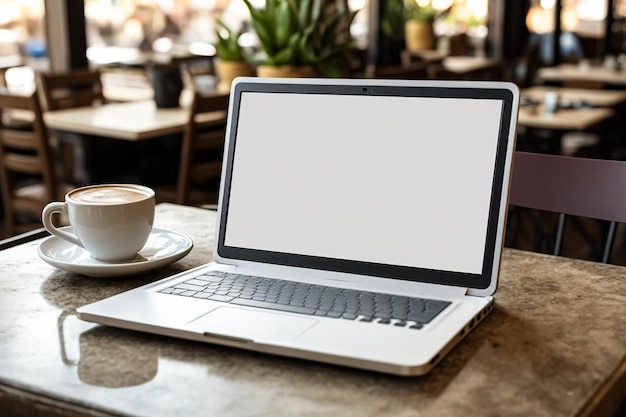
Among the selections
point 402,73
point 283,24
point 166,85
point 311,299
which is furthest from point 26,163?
point 311,299

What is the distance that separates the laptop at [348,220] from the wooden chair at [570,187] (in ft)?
1.59


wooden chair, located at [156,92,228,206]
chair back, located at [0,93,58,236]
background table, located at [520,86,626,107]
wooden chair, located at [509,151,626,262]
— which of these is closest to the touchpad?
wooden chair, located at [509,151,626,262]

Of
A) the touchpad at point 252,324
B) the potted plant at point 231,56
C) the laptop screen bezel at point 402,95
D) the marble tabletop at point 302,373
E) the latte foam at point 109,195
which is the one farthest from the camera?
the potted plant at point 231,56

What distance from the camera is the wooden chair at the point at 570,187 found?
150 centimetres

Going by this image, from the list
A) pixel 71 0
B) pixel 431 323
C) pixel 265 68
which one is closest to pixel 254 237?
pixel 431 323

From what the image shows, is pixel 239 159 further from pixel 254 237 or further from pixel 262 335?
pixel 262 335

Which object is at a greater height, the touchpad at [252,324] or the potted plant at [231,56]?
the potted plant at [231,56]

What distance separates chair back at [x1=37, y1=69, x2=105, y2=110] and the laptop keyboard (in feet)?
9.28

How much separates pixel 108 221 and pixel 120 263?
7 centimetres

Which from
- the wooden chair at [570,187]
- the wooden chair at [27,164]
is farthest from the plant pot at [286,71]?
the wooden chair at [570,187]

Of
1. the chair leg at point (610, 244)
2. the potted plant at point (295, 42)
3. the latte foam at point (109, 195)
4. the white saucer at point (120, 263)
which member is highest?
the potted plant at point (295, 42)

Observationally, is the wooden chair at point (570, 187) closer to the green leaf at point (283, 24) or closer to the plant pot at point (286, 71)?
the plant pot at point (286, 71)

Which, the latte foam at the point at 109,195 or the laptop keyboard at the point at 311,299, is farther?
the latte foam at the point at 109,195

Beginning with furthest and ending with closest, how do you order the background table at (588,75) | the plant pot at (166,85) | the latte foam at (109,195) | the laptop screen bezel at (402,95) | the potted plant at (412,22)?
the potted plant at (412,22), the background table at (588,75), the plant pot at (166,85), the latte foam at (109,195), the laptop screen bezel at (402,95)
